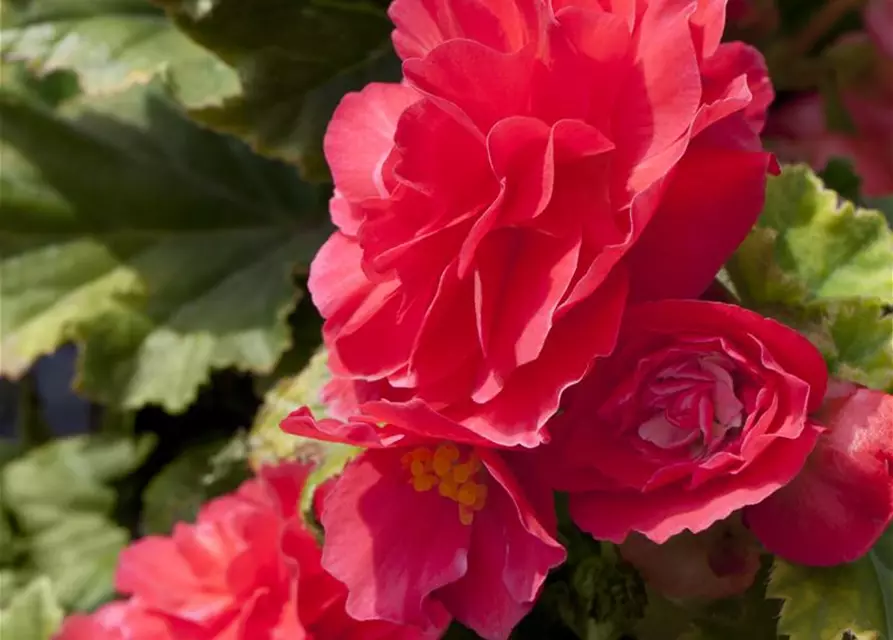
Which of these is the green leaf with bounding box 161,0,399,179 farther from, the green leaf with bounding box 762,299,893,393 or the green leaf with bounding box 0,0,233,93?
the green leaf with bounding box 762,299,893,393

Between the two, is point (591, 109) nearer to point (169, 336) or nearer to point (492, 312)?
point (492, 312)

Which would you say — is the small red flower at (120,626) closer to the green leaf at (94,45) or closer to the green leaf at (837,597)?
the green leaf at (837,597)

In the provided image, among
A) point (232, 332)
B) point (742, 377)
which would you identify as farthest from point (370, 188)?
point (232, 332)

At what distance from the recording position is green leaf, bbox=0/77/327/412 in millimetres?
884

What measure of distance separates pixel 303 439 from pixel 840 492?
1.00 ft

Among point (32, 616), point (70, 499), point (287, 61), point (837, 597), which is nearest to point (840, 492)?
point (837, 597)

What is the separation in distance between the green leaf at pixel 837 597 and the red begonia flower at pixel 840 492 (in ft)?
0.06

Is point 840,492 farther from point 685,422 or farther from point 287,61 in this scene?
point 287,61

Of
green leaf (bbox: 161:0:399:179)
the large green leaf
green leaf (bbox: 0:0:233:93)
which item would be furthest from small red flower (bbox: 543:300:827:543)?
the large green leaf

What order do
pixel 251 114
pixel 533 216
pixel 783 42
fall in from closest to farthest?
pixel 533 216, pixel 251 114, pixel 783 42

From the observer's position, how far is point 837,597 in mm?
414

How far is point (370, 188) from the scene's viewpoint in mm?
425

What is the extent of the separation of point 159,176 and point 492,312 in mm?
712

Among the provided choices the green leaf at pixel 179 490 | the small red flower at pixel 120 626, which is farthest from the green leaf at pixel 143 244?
the small red flower at pixel 120 626
